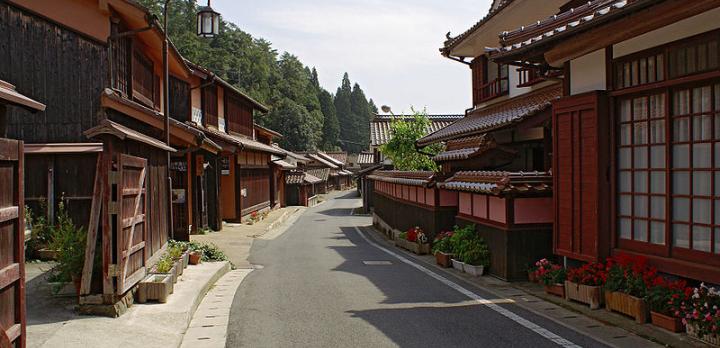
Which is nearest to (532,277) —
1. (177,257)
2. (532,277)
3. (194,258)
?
(532,277)

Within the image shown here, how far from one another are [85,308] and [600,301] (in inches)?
305

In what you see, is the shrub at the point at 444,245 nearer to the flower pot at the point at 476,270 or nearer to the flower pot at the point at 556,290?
the flower pot at the point at 476,270

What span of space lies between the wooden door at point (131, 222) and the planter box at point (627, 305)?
285 inches

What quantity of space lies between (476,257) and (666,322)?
6085 millimetres

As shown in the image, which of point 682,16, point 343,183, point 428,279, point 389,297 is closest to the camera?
point 682,16

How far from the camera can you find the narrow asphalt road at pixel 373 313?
793cm

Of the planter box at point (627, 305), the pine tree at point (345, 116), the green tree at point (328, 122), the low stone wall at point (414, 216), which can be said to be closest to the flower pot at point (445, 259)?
the low stone wall at point (414, 216)

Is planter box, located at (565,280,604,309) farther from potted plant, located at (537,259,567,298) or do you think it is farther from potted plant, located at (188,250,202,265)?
potted plant, located at (188,250,202,265)

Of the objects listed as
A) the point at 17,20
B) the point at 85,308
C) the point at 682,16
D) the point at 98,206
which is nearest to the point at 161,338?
the point at 85,308

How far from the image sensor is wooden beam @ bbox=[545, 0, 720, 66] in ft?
24.2

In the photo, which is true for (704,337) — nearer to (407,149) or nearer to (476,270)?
(476,270)

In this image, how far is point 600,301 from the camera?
9.23 m

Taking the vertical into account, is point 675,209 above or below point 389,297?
above

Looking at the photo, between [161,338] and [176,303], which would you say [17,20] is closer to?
[176,303]
